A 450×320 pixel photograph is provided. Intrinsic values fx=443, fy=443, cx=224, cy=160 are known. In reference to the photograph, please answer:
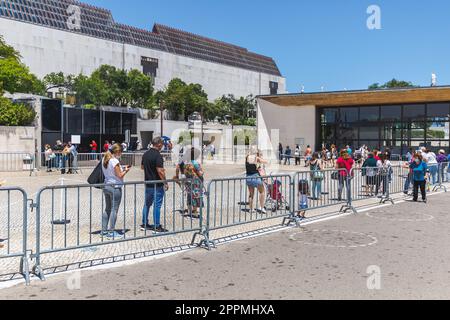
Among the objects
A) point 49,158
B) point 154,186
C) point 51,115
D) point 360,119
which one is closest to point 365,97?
point 360,119

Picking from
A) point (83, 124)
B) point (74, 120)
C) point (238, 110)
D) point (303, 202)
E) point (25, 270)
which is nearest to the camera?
point (25, 270)

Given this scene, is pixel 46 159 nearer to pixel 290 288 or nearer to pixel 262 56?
pixel 290 288

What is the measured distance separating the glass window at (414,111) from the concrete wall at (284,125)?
7908 millimetres

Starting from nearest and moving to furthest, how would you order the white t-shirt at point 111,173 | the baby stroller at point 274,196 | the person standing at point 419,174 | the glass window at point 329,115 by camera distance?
1. the white t-shirt at point 111,173
2. the baby stroller at point 274,196
3. the person standing at point 419,174
4. the glass window at point 329,115

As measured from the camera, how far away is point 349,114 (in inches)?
1559

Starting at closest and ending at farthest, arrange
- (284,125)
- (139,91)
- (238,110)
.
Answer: (284,125) < (139,91) < (238,110)

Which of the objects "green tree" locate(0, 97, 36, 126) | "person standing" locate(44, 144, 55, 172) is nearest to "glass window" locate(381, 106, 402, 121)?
"person standing" locate(44, 144, 55, 172)

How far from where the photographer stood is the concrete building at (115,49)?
75812mm

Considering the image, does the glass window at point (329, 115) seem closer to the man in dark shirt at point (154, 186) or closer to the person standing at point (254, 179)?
the person standing at point (254, 179)

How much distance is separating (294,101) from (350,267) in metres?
34.1

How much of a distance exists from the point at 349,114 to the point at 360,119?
1.17 meters

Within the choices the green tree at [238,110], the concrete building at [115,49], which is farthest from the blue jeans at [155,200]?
the green tree at [238,110]

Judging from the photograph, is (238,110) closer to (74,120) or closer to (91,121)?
(91,121)

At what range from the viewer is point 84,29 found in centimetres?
8619
